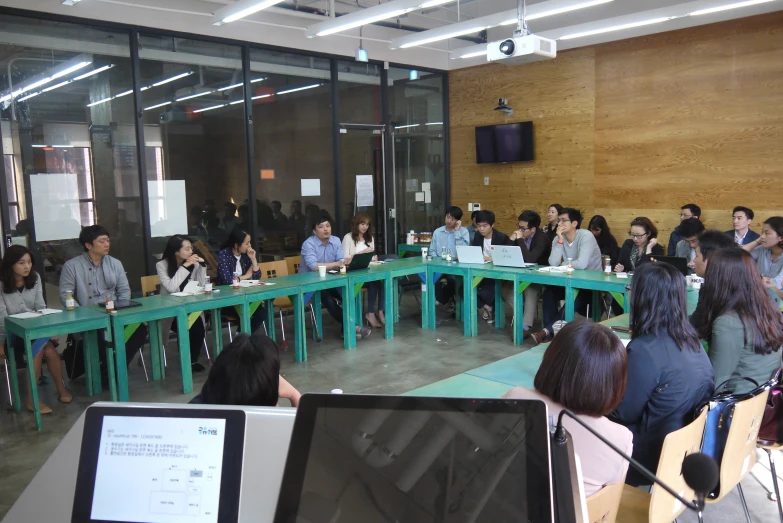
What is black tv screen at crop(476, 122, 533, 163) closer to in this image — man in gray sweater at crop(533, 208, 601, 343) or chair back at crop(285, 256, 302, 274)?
man in gray sweater at crop(533, 208, 601, 343)

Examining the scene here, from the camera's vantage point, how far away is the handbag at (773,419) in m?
2.61

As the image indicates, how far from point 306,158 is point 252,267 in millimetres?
2241

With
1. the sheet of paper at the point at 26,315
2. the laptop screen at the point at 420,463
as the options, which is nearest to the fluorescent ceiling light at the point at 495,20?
the sheet of paper at the point at 26,315

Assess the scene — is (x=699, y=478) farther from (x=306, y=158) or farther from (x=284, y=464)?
(x=306, y=158)

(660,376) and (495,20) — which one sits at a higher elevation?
(495,20)

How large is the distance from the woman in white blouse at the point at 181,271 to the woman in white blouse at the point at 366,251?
1.85 metres

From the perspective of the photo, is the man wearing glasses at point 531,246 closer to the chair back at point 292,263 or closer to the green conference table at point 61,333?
the chair back at point 292,263

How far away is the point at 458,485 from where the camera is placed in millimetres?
877

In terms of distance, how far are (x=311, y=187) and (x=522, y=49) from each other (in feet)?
11.7

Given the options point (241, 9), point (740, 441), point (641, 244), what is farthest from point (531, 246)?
point (740, 441)

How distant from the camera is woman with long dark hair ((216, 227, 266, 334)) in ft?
18.4

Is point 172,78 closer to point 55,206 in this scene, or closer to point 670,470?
point 55,206

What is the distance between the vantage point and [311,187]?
24.9 ft

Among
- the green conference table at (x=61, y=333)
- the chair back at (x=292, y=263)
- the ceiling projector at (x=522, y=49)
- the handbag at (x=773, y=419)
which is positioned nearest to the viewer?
the handbag at (x=773, y=419)
